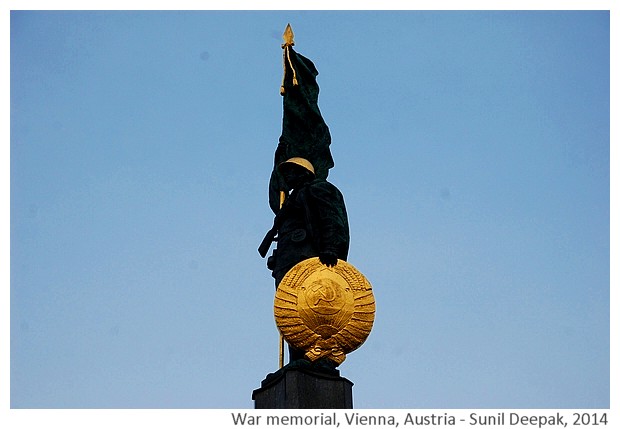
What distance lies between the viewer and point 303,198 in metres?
20.1

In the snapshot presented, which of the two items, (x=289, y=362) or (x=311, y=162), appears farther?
(x=311, y=162)

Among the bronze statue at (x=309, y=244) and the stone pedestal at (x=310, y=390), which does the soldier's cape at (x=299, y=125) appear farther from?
the stone pedestal at (x=310, y=390)

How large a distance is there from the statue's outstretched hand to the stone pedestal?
51.8 inches

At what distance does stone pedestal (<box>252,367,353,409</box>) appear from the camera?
19.0 meters

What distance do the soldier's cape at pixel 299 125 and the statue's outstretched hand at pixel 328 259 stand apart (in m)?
1.64

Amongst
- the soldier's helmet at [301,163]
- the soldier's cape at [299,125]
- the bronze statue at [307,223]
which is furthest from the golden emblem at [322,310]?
the soldier's cape at [299,125]

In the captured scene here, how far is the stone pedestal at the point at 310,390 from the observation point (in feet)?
62.2

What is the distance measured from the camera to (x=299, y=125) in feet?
69.4

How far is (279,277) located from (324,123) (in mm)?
2418

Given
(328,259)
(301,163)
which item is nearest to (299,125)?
(301,163)

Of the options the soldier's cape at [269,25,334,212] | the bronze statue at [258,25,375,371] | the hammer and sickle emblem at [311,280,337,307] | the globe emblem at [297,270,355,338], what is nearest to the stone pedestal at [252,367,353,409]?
the bronze statue at [258,25,375,371]

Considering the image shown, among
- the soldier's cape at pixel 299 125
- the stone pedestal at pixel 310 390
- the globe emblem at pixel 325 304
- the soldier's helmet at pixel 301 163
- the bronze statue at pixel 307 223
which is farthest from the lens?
the soldier's cape at pixel 299 125
